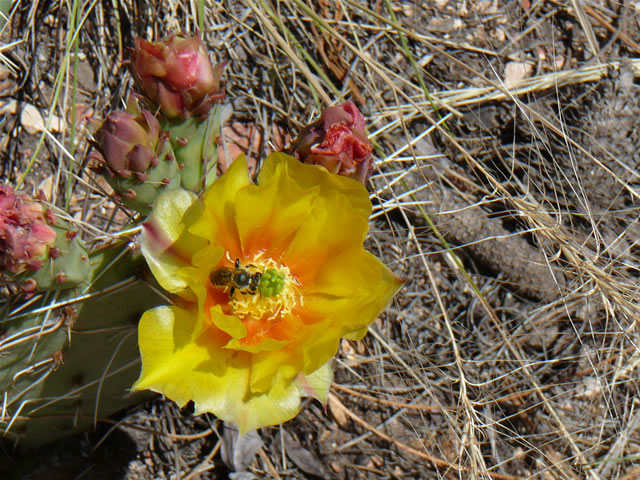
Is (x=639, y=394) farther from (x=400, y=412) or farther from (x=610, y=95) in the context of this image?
(x=610, y=95)

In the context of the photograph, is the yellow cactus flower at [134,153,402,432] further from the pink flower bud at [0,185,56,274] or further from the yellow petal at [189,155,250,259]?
the pink flower bud at [0,185,56,274]

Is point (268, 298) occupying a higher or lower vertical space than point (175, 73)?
lower

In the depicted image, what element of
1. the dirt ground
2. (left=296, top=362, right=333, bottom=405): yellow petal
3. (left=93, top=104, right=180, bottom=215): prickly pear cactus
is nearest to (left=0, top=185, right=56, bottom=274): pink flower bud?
(left=93, top=104, right=180, bottom=215): prickly pear cactus

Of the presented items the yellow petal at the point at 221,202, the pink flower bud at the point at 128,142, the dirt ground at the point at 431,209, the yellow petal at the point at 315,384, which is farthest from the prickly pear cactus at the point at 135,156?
the dirt ground at the point at 431,209

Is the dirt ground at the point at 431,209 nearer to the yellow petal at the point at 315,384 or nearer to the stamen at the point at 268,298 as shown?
the stamen at the point at 268,298

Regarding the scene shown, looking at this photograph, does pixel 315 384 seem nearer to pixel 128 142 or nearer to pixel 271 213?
pixel 271 213

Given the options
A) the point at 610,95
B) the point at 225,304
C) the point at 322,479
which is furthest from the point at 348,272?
the point at 610,95

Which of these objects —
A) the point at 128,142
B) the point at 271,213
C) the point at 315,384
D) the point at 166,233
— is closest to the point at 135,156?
the point at 128,142
